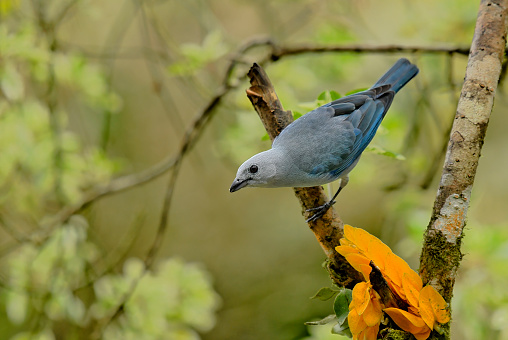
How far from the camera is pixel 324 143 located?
6.11 ft

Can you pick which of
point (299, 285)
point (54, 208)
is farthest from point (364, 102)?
point (299, 285)

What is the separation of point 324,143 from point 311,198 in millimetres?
435

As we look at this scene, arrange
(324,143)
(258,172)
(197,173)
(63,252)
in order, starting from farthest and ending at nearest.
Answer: (197,173)
(63,252)
(324,143)
(258,172)

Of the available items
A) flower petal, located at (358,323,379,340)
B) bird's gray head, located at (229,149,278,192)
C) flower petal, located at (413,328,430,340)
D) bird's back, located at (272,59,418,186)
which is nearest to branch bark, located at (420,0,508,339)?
flower petal, located at (413,328,430,340)

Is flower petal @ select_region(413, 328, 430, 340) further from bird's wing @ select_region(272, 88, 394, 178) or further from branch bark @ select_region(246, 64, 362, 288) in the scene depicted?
bird's wing @ select_region(272, 88, 394, 178)

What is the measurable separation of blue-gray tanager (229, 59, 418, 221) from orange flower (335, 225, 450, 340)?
0.80 feet

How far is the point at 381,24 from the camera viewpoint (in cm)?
517

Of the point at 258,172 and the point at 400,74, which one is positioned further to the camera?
the point at 400,74

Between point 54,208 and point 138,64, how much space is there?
6.47ft

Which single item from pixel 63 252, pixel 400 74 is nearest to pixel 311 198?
pixel 400 74

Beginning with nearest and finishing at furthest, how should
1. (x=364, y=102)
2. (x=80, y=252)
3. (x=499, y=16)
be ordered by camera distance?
(x=499, y=16) < (x=364, y=102) < (x=80, y=252)

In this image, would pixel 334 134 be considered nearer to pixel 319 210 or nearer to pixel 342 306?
pixel 319 210

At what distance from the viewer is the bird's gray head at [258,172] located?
165cm

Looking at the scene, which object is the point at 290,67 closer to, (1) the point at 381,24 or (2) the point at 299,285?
(1) the point at 381,24
